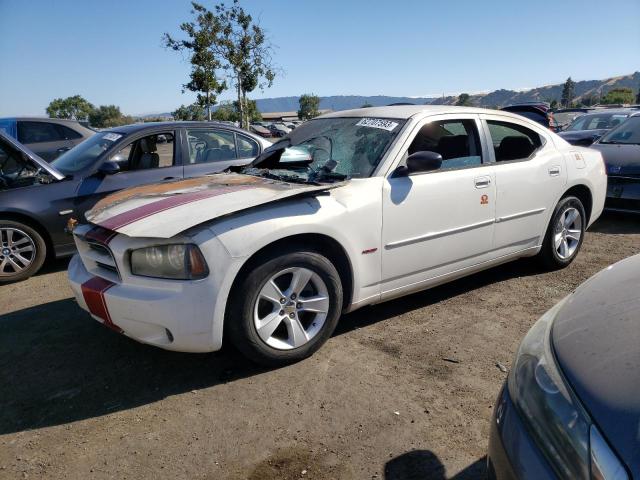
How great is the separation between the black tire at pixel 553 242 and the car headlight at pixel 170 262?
327cm

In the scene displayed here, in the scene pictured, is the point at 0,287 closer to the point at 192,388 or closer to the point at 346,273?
the point at 192,388

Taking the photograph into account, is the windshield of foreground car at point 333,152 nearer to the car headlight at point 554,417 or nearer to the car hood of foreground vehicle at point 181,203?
the car hood of foreground vehicle at point 181,203

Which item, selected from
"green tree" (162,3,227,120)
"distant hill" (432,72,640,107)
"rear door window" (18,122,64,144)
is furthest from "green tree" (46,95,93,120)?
"distant hill" (432,72,640,107)

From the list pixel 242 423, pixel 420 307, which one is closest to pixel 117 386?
pixel 242 423

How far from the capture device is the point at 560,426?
133 centimetres

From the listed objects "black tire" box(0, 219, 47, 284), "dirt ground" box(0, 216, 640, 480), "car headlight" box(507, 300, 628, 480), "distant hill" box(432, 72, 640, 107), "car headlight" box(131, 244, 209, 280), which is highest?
"distant hill" box(432, 72, 640, 107)

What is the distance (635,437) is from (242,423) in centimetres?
183

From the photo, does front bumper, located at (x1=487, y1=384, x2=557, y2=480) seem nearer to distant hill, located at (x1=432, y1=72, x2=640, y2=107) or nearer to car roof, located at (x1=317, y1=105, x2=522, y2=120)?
car roof, located at (x1=317, y1=105, x2=522, y2=120)

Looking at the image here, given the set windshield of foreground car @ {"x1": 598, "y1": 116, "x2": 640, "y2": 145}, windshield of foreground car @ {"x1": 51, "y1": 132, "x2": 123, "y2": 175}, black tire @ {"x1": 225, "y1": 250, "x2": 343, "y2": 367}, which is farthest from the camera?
windshield of foreground car @ {"x1": 598, "y1": 116, "x2": 640, "y2": 145}

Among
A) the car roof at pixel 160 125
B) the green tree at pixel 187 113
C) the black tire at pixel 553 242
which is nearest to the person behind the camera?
the black tire at pixel 553 242

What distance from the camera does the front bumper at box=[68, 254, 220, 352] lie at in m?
2.57

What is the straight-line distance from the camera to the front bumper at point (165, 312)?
2.57 meters

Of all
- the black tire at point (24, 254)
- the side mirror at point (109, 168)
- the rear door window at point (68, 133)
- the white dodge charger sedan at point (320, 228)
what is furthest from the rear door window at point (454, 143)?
the rear door window at point (68, 133)

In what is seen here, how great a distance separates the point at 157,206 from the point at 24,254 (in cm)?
283
